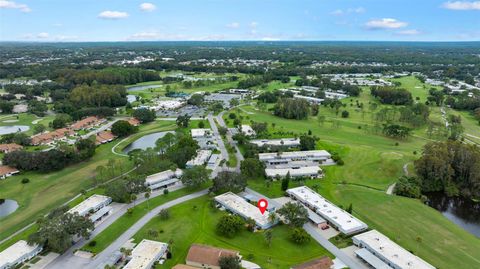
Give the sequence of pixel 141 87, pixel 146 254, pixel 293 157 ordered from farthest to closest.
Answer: pixel 141 87
pixel 293 157
pixel 146 254

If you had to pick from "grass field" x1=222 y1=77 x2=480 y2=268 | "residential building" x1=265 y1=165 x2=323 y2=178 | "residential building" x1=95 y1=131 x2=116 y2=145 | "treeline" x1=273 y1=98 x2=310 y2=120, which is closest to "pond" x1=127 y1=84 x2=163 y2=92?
"grass field" x1=222 y1=77 x2=480 y2=268

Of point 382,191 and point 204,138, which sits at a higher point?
point 204,138

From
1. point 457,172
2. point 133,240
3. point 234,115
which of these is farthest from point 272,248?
point 234,115

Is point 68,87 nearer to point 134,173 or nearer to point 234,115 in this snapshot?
point 234,115

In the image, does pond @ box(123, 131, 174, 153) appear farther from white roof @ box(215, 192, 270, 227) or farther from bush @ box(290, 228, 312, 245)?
bush @ box(290, 228, 312, 245)

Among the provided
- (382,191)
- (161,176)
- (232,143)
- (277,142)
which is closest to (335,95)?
(277,142)

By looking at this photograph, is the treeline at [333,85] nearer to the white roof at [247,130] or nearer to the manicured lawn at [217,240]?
the white roof at [247,130]

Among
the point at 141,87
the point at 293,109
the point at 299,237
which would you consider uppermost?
the point at 293,109

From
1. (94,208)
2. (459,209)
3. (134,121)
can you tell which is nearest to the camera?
(94,208)

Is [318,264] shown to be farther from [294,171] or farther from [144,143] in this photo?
[144,143]
